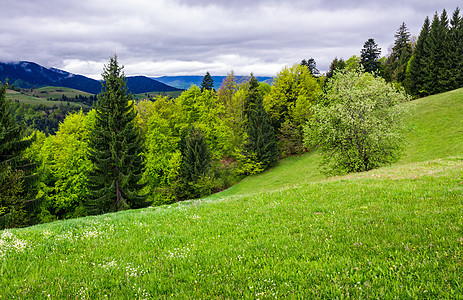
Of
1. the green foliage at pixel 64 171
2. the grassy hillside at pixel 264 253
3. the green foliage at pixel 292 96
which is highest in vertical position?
the green foliage at pixel 292 96

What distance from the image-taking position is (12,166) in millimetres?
24500

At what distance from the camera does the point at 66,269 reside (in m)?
6.15

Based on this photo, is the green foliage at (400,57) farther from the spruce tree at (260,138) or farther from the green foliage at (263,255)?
the green foliage at (263,255)

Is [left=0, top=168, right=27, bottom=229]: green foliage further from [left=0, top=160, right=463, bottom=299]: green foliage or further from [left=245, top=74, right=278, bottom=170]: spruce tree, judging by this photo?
[left=245, top=74, right=278, bottom=170]: spruce tree

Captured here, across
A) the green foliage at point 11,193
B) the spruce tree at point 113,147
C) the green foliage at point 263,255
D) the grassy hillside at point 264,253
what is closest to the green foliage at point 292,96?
the spruce tree at point 113,147

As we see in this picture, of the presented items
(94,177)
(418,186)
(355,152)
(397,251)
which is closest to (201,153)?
(94,177)

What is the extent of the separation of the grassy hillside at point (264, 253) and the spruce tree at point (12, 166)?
20.4 meters

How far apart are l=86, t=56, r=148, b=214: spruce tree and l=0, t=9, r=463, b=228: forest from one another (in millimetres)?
123

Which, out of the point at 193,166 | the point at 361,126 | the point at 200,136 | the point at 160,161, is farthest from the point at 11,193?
the point at 361,126

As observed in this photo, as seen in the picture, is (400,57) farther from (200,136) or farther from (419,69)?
(200,136)

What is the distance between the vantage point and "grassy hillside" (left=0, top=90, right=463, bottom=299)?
186 inches

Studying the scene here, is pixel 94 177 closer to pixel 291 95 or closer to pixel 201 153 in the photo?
pixel 201 153

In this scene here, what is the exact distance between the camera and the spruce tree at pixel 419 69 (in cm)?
6189

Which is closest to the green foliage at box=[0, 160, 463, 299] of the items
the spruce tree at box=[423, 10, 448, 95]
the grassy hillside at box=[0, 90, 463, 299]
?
the grassy hillside at box=[0, 90, 463, 299]
